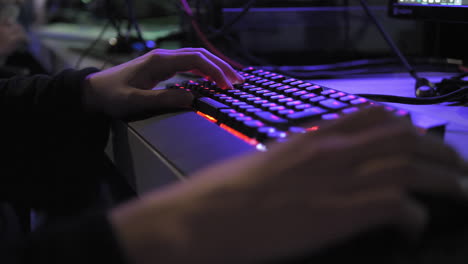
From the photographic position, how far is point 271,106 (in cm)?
46

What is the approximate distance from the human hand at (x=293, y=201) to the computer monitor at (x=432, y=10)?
1.38 feet

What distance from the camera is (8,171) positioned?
62cm

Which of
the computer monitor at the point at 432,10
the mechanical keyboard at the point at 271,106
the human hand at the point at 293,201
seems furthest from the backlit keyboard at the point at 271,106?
the computer monitor at the point at 432,10

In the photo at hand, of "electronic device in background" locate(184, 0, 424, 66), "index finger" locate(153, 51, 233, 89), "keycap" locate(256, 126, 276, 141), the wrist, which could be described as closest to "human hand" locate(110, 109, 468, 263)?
the wrist

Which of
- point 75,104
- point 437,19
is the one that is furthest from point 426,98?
point 75,104

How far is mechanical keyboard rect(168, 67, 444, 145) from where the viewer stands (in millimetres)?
392

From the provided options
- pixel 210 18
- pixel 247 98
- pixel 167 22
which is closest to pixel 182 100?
pixel 247 98

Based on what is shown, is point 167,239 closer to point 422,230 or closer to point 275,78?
point 422,230

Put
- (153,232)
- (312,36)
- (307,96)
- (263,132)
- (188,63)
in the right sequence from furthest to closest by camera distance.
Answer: (312,36) → (188,63) → (307,96) → (263,132) → (153,232)

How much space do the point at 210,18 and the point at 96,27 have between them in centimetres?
108

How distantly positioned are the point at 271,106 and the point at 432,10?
37 cm

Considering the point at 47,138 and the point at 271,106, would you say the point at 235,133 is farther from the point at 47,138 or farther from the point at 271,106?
the point at 47,138

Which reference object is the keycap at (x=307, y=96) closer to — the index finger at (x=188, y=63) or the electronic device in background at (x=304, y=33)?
the index finger at (x=188, y=63)

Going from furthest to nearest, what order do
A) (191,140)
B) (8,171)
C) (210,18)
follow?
1. (210,18)
2. (8,171)
3. (191,140)
